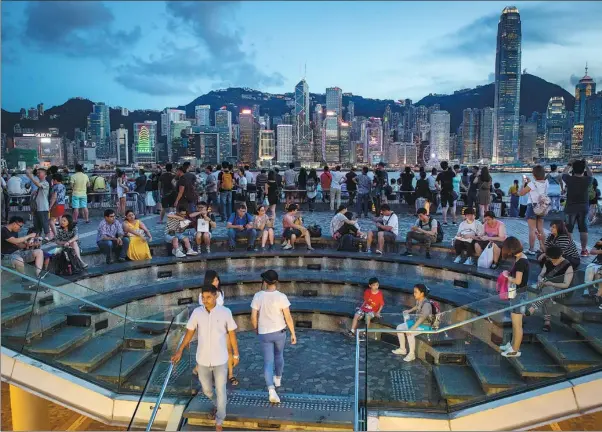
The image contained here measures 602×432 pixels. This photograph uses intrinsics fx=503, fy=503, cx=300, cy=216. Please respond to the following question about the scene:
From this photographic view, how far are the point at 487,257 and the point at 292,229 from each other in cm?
405

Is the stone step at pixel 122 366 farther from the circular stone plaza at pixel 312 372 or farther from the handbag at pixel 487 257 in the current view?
the handbag at pixel 487 257

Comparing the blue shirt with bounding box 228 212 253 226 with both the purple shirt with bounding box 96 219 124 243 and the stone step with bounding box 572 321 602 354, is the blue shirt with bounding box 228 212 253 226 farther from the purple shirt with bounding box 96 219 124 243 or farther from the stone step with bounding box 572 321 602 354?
the stone step with bounding box 572 321 602 354

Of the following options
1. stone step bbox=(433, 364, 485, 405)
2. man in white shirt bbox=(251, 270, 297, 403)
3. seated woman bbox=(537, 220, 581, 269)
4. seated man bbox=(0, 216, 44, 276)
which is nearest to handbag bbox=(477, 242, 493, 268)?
seated woman bbox=(537, 220, 581, 269)

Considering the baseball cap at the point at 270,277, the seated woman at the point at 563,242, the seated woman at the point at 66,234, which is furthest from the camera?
the seated woman at the point at 66,234

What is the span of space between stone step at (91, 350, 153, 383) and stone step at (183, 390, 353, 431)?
2.92 ft

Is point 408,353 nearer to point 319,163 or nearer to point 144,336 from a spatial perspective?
point 144,336

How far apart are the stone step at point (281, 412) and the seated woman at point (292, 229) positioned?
5307 mm

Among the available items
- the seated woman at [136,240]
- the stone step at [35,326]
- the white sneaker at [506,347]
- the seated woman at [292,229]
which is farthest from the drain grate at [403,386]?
the seated woman at [136,240]

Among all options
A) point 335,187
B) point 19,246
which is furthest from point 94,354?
point 335,187

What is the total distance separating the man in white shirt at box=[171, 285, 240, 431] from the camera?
506cm

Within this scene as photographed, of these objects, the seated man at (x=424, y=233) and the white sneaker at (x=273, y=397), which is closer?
the white sneaker at (x=273, y=397)

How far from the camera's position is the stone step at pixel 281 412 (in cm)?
531

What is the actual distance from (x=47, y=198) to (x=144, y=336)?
5.76 metres

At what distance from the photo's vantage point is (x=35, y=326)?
6.50 metres
